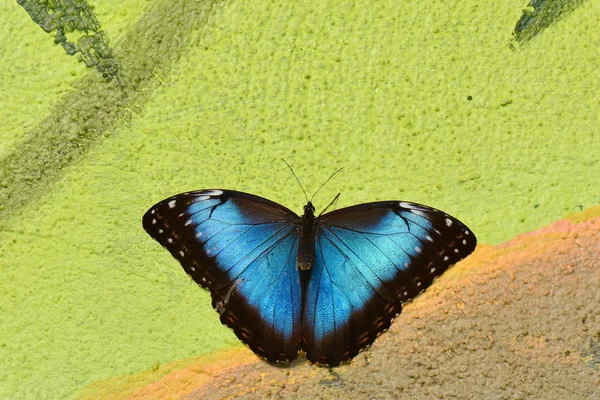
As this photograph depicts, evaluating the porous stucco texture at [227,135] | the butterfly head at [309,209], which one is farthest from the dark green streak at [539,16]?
the butterfly head at [309,209]

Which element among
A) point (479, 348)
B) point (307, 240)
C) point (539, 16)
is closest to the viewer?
point (479, 348)

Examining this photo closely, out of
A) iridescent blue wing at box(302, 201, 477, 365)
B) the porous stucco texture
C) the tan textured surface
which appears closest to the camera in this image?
the tan textured surface

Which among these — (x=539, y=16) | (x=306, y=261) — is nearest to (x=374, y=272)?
(x=306, y=261)

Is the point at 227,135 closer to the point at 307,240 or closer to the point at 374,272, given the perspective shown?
the point at 307,240

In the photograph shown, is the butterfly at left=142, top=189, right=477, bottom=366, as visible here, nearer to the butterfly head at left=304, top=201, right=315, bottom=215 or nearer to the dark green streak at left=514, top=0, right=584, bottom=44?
the butterfly head at left=304, top=201, right=315, bottom=215

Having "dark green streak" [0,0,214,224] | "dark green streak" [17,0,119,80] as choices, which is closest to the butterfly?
"dark green streak" [0,0,214,224]
